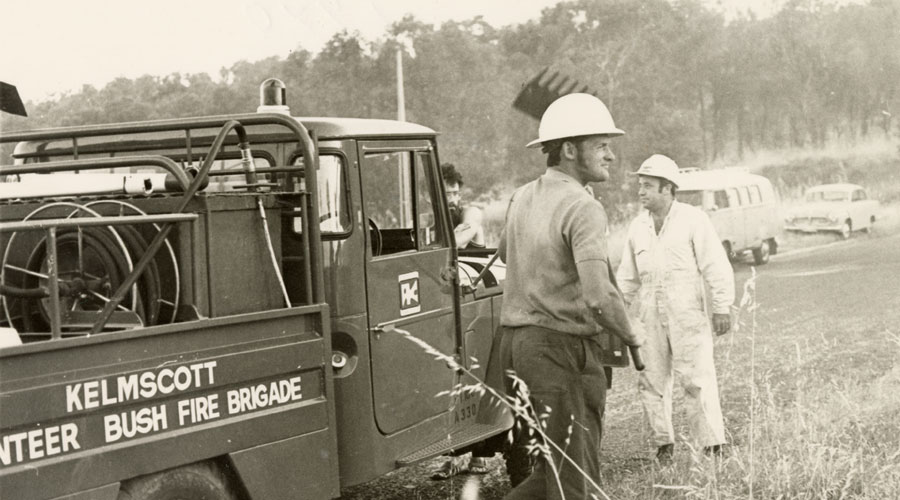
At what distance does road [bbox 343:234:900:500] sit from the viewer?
6.97 metres

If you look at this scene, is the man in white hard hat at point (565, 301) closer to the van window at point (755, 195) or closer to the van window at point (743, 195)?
the van window at point (743, 195)

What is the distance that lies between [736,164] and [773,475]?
25637mm

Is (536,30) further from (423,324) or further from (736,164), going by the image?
(423,324)

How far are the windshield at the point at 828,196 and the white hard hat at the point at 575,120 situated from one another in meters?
23.5

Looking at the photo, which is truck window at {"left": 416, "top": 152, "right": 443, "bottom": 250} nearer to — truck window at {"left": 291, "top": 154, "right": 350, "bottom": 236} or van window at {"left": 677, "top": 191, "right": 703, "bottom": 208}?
truck window at {"left": 291, "top": 154, "right": 350, "bottom": 236}

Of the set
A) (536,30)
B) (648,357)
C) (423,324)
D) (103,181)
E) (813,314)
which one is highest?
(536,30)

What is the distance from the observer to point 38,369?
→ 361 cm

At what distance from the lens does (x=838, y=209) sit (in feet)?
87.4

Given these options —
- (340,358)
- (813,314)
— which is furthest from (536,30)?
(340,358)

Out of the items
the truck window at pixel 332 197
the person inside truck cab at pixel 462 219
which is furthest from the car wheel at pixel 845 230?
the truck window at pixel 332 197

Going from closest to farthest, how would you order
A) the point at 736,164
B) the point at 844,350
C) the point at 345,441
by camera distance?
the point at 345,441, the point at 844,350, the point at 736,164

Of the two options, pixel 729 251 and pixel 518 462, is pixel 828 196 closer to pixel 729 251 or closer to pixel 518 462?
pixel 729 251

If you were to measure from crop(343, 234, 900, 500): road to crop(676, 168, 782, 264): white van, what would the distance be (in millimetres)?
679

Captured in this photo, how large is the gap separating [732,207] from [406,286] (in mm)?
20522
